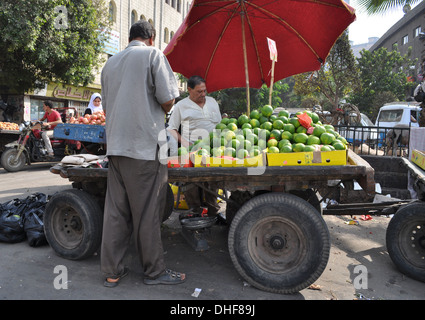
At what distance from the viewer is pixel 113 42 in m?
19.6

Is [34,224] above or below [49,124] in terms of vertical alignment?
below

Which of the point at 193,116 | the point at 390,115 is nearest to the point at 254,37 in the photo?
the point at 193,116

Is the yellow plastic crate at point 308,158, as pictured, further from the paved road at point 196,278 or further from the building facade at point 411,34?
the building facade at point 411,34

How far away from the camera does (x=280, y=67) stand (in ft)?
15.7

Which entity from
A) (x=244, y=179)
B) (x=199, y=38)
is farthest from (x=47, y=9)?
(x=244, y=179)

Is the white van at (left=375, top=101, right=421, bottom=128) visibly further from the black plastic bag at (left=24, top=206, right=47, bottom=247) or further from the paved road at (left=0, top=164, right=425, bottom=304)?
the black plastic bag at (left=24, top=206, right=47, bottom=247)

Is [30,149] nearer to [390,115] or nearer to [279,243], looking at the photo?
[279,243]

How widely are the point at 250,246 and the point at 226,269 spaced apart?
54 centimetres

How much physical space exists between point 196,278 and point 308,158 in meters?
1.50

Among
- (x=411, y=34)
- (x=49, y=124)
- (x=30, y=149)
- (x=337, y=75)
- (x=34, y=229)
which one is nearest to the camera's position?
(x=34, y=229)

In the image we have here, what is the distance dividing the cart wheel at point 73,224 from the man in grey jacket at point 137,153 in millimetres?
435

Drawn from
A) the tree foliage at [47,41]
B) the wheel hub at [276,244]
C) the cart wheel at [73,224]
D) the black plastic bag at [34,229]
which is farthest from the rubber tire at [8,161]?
the wheel hub at [276,244]

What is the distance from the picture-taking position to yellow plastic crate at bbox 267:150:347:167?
8.99ft
